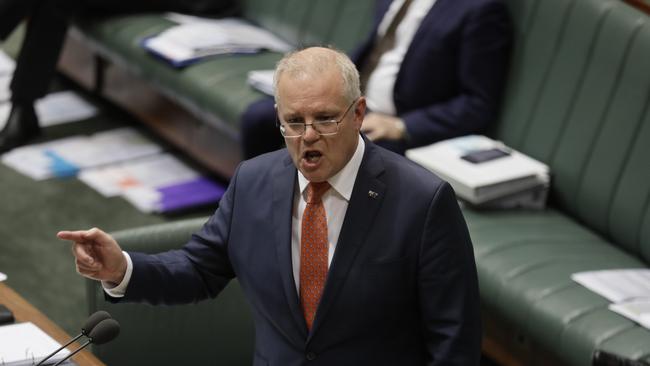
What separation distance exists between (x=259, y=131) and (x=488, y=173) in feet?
3.57

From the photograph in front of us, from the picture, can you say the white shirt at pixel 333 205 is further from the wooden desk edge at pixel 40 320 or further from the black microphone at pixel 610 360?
the black microphone at pixel 610 360

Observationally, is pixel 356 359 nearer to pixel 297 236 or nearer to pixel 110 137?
pixel 297 236

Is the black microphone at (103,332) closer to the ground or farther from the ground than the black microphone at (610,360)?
farther from the ground

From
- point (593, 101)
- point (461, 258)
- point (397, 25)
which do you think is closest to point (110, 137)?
point (397, 25)

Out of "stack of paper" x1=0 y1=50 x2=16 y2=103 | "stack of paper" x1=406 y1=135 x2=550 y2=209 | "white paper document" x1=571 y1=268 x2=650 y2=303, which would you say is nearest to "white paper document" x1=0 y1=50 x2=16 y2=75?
"stack of paper" x1=0 y1=50 x2=16 y2=103

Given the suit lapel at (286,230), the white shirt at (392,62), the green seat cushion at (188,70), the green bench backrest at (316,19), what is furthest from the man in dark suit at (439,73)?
the suit lapel at (286,230)

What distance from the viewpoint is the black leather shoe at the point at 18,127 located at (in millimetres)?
5562

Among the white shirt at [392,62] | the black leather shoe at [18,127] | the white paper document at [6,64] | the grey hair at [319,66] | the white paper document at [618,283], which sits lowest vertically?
the white paper document at [6,64]

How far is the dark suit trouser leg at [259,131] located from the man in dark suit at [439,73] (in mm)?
417

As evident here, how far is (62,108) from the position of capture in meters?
6.09

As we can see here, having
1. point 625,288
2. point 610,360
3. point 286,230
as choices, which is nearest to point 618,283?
point 625,288

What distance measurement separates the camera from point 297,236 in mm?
2525

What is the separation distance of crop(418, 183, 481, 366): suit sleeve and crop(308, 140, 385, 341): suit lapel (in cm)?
12

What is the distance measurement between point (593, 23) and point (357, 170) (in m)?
1.93
